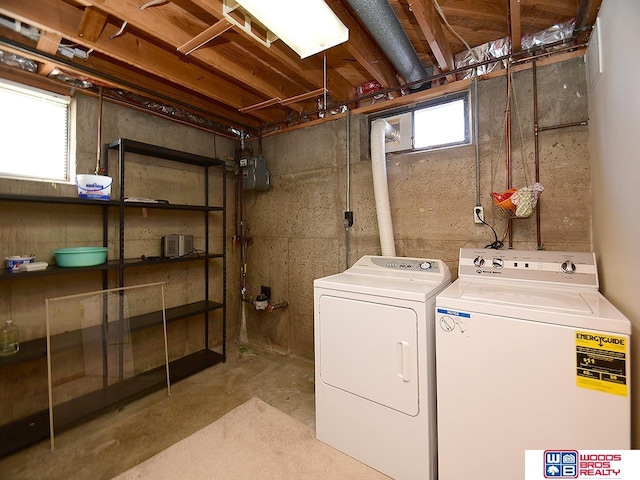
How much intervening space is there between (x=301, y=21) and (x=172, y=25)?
843 millimetres

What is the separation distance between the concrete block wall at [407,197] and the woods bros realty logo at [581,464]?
1.13 metres

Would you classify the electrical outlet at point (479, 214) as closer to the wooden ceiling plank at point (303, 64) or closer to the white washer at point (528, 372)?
the white washer at point (528, 372)

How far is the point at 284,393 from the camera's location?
2.33m

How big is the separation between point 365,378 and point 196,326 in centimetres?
209

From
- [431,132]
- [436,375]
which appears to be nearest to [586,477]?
[436,375]

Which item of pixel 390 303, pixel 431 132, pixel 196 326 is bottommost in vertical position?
pixel 196 326

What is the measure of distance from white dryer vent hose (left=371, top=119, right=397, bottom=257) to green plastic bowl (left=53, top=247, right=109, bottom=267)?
209 cm

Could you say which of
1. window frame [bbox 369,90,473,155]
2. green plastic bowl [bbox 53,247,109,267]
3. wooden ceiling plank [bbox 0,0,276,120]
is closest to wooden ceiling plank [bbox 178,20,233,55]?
wooden ceiling plank [bbox 0,0,276,120]

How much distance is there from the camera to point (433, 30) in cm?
161

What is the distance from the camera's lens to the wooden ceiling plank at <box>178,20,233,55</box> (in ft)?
5.10

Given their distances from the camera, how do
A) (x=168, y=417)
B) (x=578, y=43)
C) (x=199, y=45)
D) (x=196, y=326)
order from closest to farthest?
1. (x=578, y=43)
2. (x=199, y=45)
3. (x=168, y=417)
4. (x=196, y=326)

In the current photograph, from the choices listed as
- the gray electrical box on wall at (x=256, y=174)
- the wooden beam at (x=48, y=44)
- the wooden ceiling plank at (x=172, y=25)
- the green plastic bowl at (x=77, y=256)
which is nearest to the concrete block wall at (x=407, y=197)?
the gray electrical box on wall at (x=256, y=174)

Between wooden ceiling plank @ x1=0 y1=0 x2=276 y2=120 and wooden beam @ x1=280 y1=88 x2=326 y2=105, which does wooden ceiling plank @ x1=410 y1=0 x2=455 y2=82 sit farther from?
wooden ceiling plank @ x1=0 y1=0 x2=276 y2=120

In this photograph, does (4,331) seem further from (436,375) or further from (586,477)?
(586,477)
